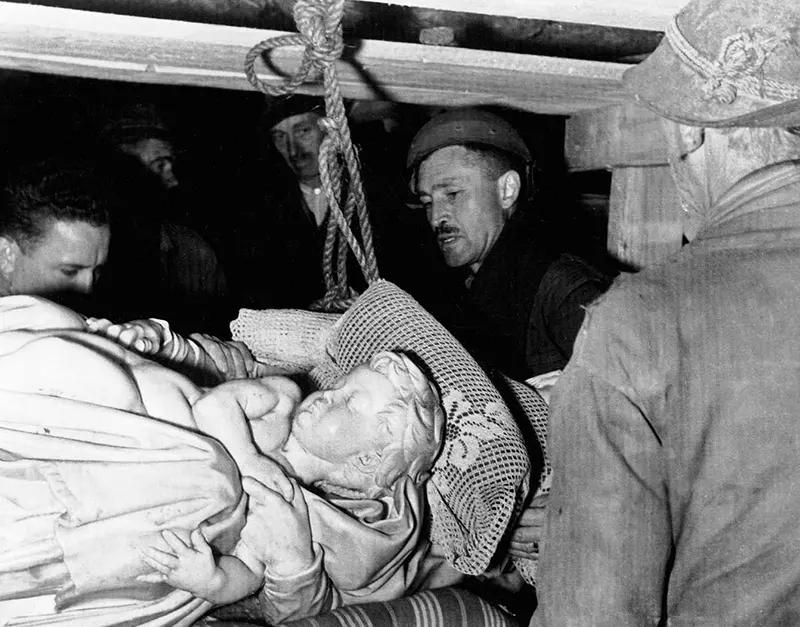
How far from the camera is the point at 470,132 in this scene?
2963 millimetres

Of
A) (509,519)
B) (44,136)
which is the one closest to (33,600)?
(509,519)

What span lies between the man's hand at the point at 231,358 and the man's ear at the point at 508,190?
1.19 metres

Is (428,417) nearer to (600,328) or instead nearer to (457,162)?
(600,328)

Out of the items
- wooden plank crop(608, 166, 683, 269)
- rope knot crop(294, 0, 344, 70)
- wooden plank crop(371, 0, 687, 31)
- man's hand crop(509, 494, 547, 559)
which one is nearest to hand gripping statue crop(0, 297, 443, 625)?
man's hand crop(509, 494, 547, 559)

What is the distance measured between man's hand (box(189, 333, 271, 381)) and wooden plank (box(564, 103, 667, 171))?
52.8 inches

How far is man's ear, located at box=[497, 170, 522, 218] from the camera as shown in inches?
121

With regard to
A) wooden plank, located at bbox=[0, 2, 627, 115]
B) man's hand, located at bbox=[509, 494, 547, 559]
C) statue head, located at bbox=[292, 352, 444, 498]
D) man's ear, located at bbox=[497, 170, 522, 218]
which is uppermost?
wooden plank, located at bbox=[0, 2, 627, 115]

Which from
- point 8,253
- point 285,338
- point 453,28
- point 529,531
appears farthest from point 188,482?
point 453,28

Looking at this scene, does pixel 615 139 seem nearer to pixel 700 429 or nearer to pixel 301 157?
pixel 301 157

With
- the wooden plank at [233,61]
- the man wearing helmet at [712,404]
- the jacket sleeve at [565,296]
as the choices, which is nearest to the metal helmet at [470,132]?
the wooden plank at [233,61]

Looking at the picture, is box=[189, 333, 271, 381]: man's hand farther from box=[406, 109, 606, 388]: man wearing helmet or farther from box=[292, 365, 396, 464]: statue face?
box=[406, 109, 606, 388]: man wearing helmet

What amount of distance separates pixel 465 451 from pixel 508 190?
4.62 feet

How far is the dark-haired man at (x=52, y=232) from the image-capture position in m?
2.41

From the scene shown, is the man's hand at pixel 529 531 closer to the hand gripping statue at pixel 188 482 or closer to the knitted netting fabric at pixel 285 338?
the hand gripping statue at pixel 188 482
